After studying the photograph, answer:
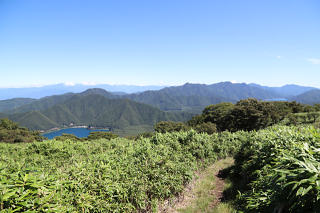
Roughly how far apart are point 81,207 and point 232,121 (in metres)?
31.7

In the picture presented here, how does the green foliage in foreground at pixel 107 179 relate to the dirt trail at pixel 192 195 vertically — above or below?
→ above

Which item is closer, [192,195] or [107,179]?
[107,179]

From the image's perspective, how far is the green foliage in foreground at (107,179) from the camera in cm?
223

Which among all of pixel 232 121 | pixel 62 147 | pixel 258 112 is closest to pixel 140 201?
pixel 62 147

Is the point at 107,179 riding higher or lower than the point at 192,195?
higher

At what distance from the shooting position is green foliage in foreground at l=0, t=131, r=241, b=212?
223 centimetres

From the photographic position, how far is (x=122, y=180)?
13.4 ft

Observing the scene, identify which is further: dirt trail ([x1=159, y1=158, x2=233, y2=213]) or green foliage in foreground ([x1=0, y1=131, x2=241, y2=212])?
dirt trail ([x1=159, y1=158, x2=233, y2=213])

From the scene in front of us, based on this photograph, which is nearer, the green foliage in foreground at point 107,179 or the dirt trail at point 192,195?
the green foliage in foreground at point 107,179

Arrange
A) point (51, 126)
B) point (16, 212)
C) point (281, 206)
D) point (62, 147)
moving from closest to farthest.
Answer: point (281, 206) → point (16, 212) → point (62, 147) → point (51, 126)

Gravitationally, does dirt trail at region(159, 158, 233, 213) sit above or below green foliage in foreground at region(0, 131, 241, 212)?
below

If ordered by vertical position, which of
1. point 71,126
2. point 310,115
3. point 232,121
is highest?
point 310,115

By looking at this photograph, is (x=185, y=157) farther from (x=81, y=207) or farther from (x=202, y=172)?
(x=81, y=207)

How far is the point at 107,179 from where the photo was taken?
366cm
